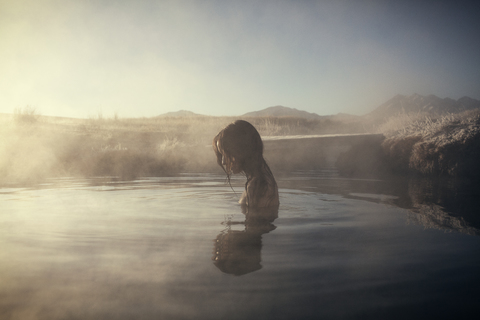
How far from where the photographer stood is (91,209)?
374cm

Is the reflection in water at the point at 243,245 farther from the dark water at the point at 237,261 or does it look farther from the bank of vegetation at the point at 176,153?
the bank of vegetation at the point at 176,153

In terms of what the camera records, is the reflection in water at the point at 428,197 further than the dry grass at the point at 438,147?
No

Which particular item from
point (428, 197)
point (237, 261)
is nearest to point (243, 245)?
point (237, 261)

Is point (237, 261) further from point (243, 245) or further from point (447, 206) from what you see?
point (447, 206)

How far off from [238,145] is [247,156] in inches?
6.4

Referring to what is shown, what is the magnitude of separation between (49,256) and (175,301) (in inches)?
48.8

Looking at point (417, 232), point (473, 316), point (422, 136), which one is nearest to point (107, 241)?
point (473, 316)

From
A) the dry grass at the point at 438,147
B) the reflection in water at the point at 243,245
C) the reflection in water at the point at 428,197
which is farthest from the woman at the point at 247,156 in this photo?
the dry grass at the point at 438,147

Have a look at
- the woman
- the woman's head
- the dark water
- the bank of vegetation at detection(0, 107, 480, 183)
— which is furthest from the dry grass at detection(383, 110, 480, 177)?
the woman's head

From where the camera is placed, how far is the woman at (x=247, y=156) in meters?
3.12

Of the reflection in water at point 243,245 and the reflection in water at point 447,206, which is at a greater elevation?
the reflection in water at point 447,206

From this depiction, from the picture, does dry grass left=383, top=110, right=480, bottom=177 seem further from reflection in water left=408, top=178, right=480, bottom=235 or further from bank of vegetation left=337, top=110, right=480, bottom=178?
reflection in water left=408, top=178, right=480, bottom=235

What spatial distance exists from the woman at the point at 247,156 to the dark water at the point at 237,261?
15.0 inches

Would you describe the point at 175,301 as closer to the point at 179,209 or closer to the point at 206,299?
the point at 206,299
